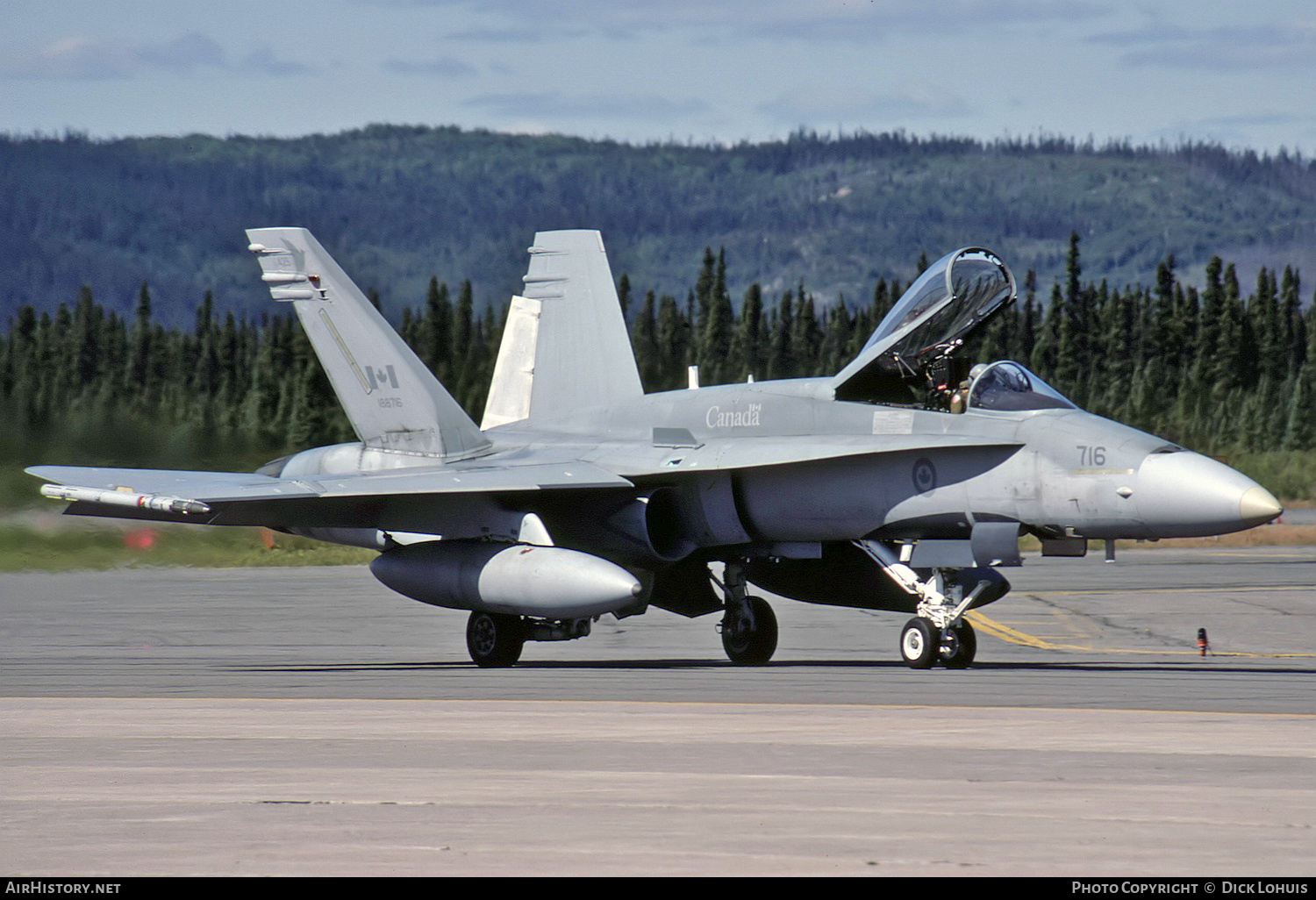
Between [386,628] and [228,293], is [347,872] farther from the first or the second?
[228,293]

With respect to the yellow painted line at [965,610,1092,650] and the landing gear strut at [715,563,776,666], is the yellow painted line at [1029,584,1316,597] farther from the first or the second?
the landing gear strut at [715,563,776,666]

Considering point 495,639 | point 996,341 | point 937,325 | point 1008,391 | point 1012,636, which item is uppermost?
point 937,325

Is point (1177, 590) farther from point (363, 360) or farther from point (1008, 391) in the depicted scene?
point (363, 360)

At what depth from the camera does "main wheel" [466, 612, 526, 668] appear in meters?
16.5

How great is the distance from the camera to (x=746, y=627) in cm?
1647

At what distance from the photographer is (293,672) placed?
15062 millimetres

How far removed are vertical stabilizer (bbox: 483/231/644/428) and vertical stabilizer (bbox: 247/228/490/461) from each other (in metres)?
1.04

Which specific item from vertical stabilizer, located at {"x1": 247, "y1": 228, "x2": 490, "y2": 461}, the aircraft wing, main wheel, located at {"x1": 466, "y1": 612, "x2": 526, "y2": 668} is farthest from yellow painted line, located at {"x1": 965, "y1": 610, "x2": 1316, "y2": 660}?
vertical stabilizer, located at {"x1": 247, "y1": 228, "x2": 490, "y2": 461}

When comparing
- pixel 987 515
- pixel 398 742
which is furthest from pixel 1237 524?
pixel 398 742

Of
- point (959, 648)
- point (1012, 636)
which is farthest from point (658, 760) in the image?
point (1012, 636)

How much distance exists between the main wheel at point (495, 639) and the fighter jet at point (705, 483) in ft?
0.08

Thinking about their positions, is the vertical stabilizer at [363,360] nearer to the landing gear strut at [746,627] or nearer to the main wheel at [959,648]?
the landing gear strut at [746,627]

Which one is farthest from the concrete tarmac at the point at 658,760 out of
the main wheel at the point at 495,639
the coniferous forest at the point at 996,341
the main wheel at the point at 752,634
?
the coniferous forest at the point at 996,341

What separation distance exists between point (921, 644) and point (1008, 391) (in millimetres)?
2107
